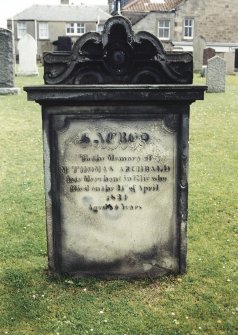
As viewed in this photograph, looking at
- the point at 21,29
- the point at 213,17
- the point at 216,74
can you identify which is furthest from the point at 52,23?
the point at 216,74

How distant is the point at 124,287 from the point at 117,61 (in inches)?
84.9

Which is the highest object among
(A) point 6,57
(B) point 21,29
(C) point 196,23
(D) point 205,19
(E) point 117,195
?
(D) point 205,19

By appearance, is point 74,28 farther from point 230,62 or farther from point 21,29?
point 230,62

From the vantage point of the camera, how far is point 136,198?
455 centimetres

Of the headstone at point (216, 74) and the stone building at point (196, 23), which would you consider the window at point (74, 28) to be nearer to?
the stone building at point (196, 23)

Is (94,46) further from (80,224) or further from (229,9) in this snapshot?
(229,9)

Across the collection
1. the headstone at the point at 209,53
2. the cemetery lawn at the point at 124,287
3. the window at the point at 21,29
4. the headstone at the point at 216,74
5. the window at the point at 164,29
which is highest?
the window at the point at 21,29

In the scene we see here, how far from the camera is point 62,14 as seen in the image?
5384 cm

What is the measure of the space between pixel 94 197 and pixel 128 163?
46 cm

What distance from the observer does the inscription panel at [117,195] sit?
14.4 ft

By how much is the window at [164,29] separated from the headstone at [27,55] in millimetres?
21596

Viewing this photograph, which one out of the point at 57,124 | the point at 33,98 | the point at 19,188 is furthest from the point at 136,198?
the point at 19,188

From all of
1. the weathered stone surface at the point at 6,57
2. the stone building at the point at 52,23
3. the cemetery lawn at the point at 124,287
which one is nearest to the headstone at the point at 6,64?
the weathered stone surface at the point at 6,57

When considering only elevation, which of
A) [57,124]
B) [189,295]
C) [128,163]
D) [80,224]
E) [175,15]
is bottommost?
[189,295]
